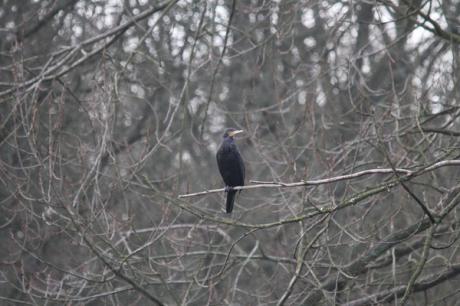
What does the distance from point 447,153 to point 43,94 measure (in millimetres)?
5493

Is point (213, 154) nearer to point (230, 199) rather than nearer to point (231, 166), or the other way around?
point (231, 166)

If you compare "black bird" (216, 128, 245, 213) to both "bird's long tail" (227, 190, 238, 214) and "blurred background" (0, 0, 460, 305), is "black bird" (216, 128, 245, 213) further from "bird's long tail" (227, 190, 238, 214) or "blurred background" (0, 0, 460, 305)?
"bird's long tail" (227, 190, 238, 214)

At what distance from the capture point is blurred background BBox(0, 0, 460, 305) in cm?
549

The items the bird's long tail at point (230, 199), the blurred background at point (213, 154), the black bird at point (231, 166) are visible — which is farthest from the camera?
the black bird at point (231, 166)

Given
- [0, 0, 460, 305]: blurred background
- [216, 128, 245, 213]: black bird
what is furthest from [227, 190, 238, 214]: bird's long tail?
[216, 128, 245, 213]: black bird

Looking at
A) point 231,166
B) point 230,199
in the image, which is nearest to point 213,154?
point 231,166

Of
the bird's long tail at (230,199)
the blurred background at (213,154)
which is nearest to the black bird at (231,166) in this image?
the blurred background at (213,154)

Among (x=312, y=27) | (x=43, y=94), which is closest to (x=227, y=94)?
(x=312, y=27)

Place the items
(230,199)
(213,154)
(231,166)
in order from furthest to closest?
(213,154)
(231,166)
(230,199)

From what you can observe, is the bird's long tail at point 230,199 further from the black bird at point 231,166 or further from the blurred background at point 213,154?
the black bird at point 231,166

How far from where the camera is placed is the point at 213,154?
11.0 m

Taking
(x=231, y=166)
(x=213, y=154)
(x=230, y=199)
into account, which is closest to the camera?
(x=230, y=199)

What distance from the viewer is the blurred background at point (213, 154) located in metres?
5.49

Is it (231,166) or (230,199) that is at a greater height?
(231,166)
